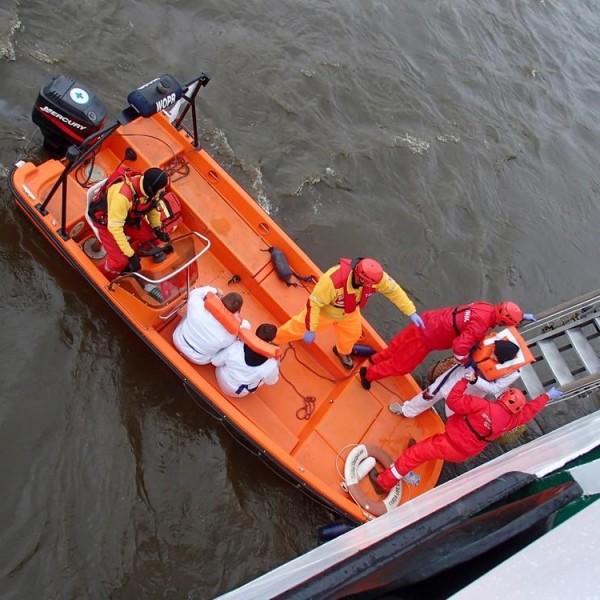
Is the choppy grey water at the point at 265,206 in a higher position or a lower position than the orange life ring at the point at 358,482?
higher

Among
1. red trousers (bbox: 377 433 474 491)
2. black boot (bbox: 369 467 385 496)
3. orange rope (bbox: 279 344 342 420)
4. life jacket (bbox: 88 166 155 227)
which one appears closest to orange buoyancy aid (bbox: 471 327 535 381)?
red trousers (bbox: 377 433 474 491)

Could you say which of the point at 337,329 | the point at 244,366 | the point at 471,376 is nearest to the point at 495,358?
the point at 471,376

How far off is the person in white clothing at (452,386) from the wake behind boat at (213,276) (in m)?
0.17

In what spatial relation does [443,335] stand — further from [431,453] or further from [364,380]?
[431,453]

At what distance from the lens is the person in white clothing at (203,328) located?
4.28m

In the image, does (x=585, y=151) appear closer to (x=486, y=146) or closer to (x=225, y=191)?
(x=486, y=146)

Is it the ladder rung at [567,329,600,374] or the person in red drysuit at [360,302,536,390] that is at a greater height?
the person in red drysuit at [360,302,536,390]

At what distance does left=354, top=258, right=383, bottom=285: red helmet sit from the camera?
4.42 meters

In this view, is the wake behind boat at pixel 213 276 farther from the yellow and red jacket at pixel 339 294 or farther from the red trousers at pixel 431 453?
the yellow and red jacket at pixel 339 294

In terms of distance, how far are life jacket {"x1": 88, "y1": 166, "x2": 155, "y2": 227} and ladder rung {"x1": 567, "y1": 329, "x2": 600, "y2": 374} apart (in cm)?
421

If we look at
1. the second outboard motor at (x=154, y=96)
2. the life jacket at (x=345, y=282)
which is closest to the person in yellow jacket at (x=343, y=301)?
the life jacket at (x=345, y=282)

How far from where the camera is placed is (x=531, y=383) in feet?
17.5

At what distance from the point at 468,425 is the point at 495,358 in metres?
0.61

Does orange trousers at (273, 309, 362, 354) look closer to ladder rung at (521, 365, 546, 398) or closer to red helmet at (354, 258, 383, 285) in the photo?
red helmet at (354, 258, 383, 285)
